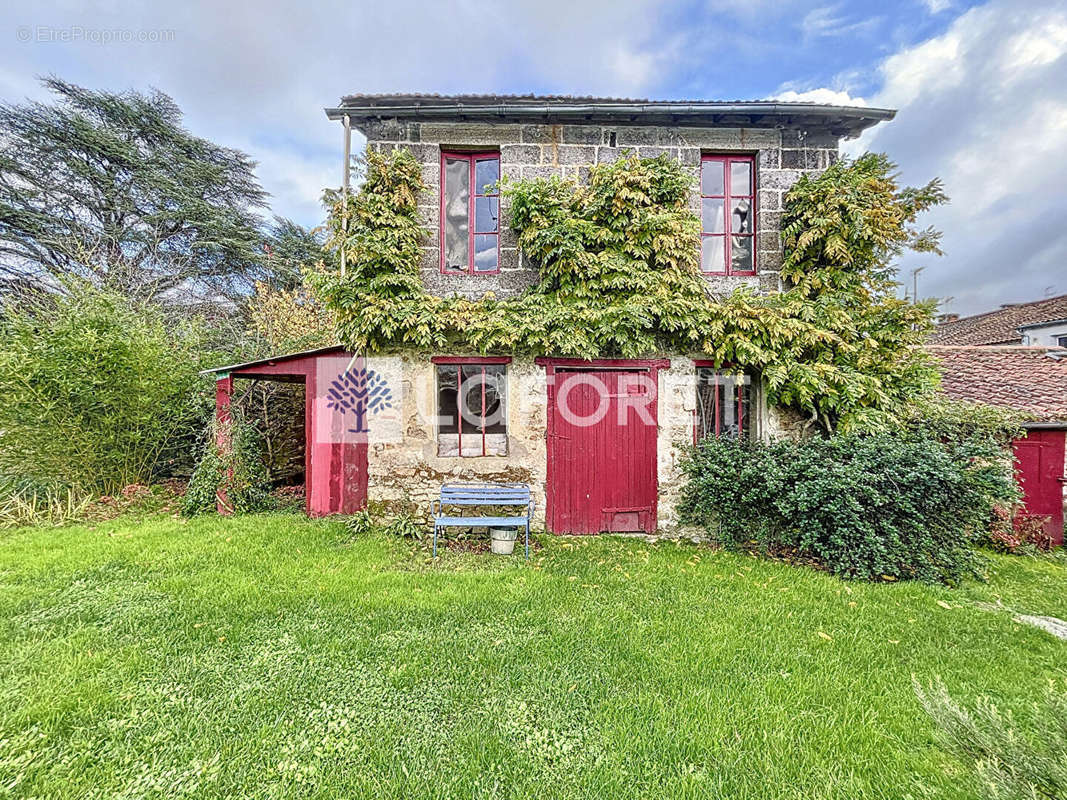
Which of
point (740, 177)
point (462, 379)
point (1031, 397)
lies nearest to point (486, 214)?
point (462, 379)

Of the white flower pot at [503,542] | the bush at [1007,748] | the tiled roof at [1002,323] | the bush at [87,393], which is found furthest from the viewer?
the tiled roof at [1002,323]

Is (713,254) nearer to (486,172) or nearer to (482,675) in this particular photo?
(486,172)

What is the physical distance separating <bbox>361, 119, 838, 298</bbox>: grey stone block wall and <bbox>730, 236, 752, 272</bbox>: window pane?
167 millimetres

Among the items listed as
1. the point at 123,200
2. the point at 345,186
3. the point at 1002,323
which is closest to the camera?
the point at 345,186

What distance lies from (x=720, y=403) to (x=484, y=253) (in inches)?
180

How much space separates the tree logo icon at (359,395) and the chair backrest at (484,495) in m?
1.75

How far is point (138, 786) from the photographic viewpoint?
7.03ft

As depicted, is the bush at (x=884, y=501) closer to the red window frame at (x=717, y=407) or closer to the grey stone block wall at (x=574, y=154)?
the red window frame at (x=717, y=407)

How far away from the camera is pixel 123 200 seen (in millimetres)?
14562

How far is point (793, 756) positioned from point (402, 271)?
652 centimetres

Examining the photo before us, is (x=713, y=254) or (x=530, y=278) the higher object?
(x=713, y=254)

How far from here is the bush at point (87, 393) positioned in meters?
6.68

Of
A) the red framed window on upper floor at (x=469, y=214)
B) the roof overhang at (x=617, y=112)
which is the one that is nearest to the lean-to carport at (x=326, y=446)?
the red framed window on upper floor at (x=469, y=214)

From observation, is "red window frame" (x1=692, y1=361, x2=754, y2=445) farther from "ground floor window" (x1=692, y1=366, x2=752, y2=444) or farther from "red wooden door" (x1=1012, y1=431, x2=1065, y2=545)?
"red wooden door" (x1=1012, y1=431, x2=1065, y2=545)
